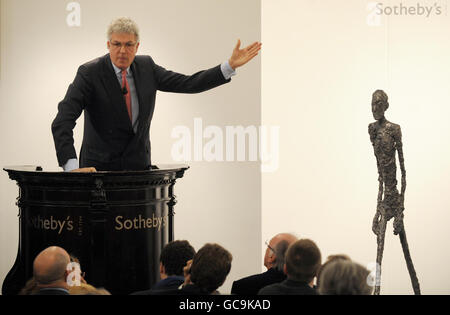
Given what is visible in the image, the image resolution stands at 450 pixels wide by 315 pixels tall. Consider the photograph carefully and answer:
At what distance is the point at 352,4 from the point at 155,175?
148 inches

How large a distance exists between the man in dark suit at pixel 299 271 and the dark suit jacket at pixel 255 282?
540 millimetres

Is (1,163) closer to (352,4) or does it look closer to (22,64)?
(22,64)

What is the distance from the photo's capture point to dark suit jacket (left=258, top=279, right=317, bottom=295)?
11.8 ft

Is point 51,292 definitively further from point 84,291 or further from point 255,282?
point 255,282

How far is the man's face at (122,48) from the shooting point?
470 cm

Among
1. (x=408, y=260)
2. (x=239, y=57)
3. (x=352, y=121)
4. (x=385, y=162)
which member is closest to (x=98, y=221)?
(x=239, y=57)

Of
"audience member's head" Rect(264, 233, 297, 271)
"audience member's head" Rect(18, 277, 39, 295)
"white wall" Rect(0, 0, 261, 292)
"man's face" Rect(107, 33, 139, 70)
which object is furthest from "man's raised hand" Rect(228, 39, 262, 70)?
"white wall" Rect(0, 0, 261, 292)

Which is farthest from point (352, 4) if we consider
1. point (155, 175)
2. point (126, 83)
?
point (155, 175)

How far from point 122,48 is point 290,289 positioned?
6.31ft

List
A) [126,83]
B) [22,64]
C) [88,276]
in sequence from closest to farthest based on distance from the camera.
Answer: [88,276] < [126,83] < [22,64]

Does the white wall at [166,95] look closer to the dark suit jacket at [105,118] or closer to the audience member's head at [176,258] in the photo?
the dark suit jacket at [105,118]

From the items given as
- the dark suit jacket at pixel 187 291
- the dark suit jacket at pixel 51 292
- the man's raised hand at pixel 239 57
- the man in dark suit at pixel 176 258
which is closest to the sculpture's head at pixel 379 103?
the man's raised hand at pixel 239 57

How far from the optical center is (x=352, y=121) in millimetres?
7461

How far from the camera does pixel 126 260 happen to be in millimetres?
4254
